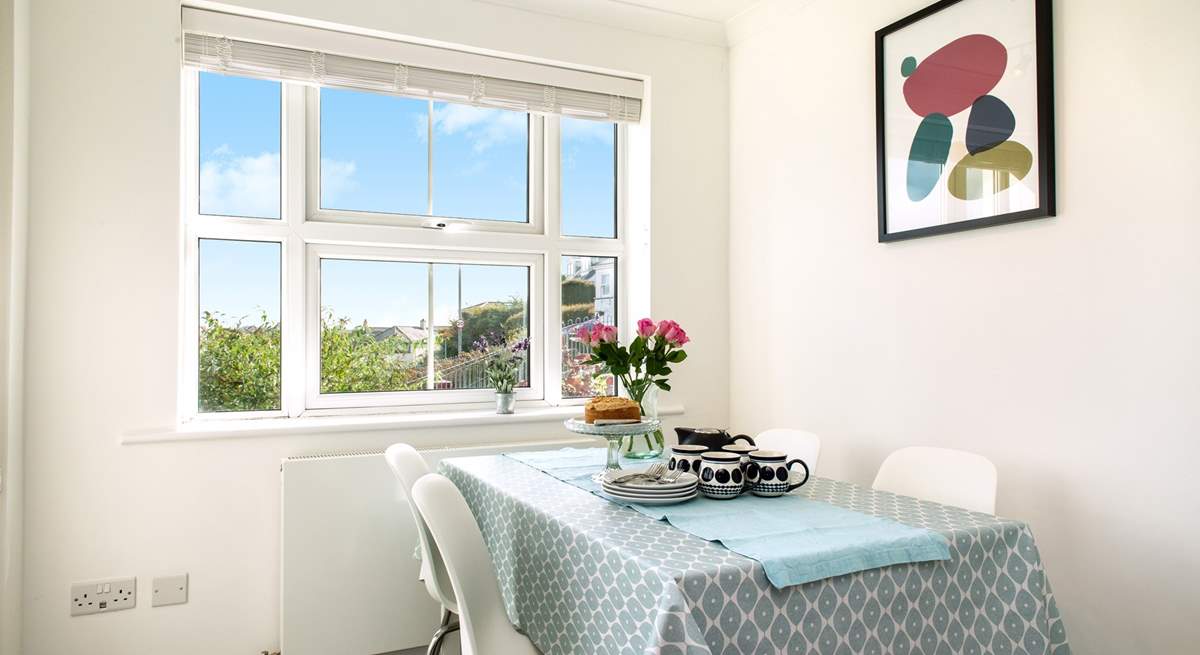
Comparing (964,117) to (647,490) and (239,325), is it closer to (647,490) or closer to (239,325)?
(647,490)

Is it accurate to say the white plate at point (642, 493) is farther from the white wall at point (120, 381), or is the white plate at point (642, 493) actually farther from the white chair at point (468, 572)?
the white wall at point (120, 381)

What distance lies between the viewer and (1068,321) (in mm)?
1892

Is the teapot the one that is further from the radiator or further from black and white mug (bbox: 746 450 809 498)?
the radiator

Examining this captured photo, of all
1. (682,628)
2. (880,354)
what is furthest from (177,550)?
(880,354)

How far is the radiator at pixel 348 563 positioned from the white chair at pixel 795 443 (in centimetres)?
128

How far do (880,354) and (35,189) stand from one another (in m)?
2.74

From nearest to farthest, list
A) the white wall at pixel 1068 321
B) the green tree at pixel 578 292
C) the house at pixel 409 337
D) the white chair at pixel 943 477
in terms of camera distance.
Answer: the white wall at pixel 1068 321, the white chair at pixel 943 477, the house at pixel 409 337, the green tree at pixel 578 292

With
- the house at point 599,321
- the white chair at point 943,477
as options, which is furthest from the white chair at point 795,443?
the white chair at point 943,477

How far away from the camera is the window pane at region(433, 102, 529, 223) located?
9.82 ft

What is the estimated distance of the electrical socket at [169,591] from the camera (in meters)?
2.34

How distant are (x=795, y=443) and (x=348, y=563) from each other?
1.55 meters

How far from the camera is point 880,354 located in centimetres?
247

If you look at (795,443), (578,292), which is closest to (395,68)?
(578,292)

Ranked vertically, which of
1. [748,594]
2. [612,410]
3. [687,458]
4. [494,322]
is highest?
[494,322]
